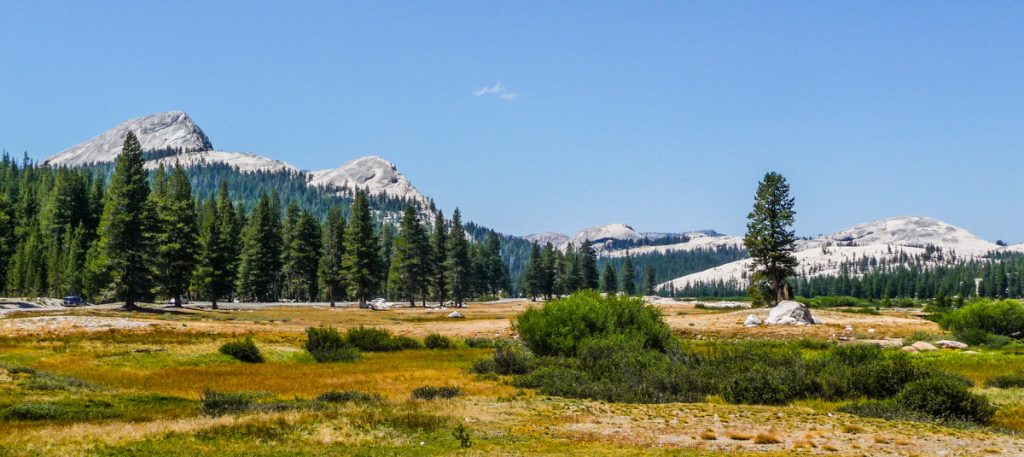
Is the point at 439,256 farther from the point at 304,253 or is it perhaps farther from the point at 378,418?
the point at 378,418

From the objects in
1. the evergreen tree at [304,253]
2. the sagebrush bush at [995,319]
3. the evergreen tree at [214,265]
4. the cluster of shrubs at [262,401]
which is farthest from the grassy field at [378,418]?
the evergreen tree at [304,253]

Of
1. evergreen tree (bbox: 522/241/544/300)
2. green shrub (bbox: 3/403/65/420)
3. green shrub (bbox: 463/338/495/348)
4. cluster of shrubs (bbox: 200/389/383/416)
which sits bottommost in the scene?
green shrub (bbox: 463/338/495/348)

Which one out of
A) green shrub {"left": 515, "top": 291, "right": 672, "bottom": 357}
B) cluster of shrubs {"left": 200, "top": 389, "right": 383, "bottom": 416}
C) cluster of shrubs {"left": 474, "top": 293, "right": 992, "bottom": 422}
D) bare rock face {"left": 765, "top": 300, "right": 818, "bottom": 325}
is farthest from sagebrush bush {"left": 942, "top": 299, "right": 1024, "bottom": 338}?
cluster of shrubs {"left": 200, "top": 389, "right": 383, "bottom": 416}

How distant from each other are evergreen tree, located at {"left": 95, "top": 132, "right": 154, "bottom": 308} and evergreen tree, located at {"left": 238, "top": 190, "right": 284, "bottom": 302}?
39.9m

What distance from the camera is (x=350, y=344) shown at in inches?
1770

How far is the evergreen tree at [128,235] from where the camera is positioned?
214ft

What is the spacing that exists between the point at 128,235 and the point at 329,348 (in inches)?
1410

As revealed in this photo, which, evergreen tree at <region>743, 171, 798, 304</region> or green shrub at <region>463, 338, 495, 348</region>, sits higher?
evergreen tree at <region>743, 171, 798, 304</region>

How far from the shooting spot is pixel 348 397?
24.2 meters

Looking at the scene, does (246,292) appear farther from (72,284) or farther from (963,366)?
(963,366)

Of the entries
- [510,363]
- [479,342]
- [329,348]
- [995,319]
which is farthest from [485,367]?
[995,319]

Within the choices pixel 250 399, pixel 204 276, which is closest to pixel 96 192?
pixel 204 276

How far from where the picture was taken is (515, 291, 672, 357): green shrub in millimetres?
37031

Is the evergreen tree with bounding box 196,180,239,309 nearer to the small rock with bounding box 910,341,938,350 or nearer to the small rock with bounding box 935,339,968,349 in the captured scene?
the small rock with bounding box 910,341,938,350
